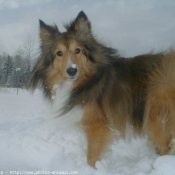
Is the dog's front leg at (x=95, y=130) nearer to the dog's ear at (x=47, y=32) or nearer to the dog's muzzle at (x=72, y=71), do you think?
the dog's muzzle at (x=72, y=71)

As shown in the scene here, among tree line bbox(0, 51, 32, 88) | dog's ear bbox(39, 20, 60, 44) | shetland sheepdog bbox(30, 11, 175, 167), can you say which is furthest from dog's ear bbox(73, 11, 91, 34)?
tree line bbox(0, 51, 32, 88)

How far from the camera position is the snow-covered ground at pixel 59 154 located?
300 centimetres

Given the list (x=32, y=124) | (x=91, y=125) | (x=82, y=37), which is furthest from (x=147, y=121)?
(x=32, y=124)

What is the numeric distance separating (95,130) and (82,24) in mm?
1515

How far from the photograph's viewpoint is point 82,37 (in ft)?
12.1

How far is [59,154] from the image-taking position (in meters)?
3.33

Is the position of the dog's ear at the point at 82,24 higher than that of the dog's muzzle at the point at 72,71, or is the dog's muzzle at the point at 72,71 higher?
the dog's ear at the point at 82,24

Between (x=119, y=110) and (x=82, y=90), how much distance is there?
0.57 meters

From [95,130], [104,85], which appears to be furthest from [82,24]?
[95,130]

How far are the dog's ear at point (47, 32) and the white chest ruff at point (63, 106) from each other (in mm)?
725

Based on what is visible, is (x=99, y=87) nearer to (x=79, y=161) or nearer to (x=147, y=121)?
(x=147, y=121)

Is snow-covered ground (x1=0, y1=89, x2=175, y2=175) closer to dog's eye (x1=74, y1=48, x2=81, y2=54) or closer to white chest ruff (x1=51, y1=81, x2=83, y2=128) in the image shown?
white chest ruff (x1=51, y1=81, x2=83, y2=128)

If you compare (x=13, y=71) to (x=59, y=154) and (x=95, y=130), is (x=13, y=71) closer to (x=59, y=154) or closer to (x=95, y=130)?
(x=59, y=154)

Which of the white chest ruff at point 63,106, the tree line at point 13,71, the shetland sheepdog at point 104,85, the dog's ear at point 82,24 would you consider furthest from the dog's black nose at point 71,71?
the tree line at point 13,71
